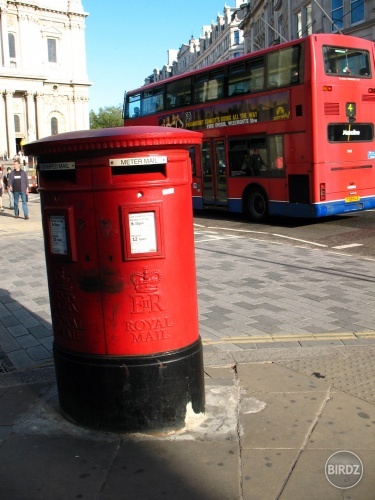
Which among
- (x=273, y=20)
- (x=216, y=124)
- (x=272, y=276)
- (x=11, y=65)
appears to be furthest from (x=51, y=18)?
(x=272, y=276)

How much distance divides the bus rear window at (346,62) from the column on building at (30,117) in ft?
237

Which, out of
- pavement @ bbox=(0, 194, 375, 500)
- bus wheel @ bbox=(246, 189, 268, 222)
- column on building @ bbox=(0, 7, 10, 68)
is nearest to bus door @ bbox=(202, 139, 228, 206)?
bus wheel @ bbox=(246, 189, 268, 222)

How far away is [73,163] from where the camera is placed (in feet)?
10.5

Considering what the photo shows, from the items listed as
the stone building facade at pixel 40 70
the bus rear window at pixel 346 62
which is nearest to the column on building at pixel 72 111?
the stone building facade at pixel 40 70

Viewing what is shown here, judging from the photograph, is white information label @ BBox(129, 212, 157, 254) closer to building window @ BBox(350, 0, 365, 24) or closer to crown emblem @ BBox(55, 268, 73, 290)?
crown emblem @ BBox(55, 268, 73, 290)

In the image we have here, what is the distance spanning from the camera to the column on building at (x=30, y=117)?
79375 millimetres

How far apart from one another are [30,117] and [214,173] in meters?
70.9

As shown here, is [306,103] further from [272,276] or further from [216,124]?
[272,276]

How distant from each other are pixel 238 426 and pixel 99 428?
2.74 ft

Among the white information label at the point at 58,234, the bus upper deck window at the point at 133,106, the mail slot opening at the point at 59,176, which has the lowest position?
the white information label at the point at 58,234

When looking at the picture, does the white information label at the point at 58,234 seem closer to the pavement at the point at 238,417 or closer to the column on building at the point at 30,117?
the pavement at the point at 238,417

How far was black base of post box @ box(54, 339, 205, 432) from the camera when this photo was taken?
128 inches

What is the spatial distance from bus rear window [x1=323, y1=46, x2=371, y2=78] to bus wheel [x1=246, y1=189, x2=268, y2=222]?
336 cm

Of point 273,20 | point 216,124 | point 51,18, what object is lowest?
point 216,124
